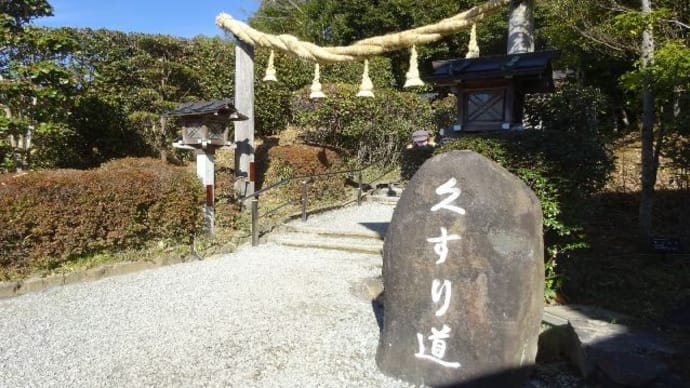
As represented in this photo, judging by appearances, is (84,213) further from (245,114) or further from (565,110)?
(565,110)

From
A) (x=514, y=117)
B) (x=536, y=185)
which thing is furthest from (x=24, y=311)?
(x=514, y=117)

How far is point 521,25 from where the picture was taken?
6.64 metres

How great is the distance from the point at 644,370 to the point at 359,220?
6415 millimetres

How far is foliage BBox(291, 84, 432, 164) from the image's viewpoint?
12.2 m

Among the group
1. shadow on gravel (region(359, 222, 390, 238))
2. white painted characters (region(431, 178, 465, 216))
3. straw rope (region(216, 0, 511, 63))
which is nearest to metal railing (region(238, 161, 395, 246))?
shadow on gravel (region(359, 222, 390, 238))

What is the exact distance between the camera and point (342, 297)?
17.3ft

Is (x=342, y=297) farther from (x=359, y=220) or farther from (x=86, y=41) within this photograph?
(x=86, y=41)

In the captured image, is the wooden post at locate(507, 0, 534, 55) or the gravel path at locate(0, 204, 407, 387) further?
the wooden post at locate(507, 0, 534, 55)

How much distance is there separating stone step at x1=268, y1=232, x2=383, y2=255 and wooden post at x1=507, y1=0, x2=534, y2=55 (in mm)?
3803

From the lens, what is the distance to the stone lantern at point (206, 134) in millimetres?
7516

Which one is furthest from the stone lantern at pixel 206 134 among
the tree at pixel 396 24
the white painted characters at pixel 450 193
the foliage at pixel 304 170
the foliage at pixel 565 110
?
the tree at pixel 396 24

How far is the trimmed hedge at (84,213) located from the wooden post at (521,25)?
558cm

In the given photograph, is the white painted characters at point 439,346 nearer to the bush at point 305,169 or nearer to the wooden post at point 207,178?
the wooden post at point 207,178

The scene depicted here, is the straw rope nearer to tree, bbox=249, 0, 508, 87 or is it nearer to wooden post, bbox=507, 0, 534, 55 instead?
wooden post, bbox=507, 0, 534, 55
